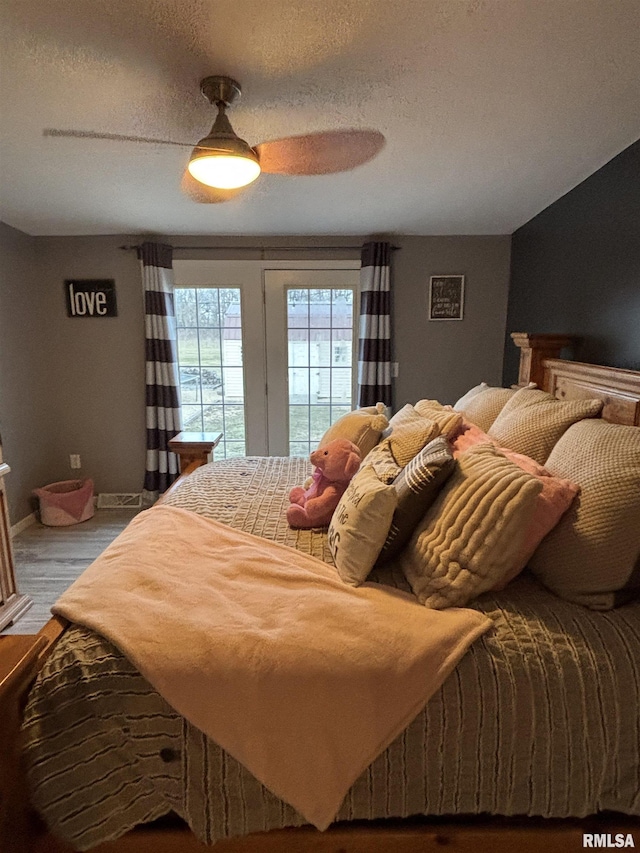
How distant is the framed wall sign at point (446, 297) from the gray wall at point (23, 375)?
3178mm

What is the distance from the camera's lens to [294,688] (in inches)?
37.7

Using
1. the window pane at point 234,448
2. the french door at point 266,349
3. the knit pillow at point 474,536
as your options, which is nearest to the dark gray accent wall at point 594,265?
the knit pillow at point 474,536

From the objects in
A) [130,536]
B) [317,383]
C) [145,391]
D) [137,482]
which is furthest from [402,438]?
[137,482]

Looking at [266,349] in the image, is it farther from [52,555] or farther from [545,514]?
[545,514]

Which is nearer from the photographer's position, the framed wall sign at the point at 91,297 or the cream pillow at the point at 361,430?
the cream pillow at the point at 361,430

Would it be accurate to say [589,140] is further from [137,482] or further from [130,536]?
[137,482]

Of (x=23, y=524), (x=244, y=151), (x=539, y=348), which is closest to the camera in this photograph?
(x=244, y=151)

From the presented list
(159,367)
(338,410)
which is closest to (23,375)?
(159,367)

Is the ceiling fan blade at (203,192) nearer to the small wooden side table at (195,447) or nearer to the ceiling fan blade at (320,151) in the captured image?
the ceiling fan blade at (320,151)

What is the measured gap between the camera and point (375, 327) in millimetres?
3512

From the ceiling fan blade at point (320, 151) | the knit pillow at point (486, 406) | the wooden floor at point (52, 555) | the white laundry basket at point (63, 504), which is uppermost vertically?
the ceiling fan blade at point (320, 151)

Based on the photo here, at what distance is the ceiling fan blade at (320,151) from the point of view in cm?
187

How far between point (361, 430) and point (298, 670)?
116 cm

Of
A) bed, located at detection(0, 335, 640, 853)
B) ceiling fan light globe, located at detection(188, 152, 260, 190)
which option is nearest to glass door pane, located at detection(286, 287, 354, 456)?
ceiling fan light globe, located at detection(188, 152, 260, 190)
